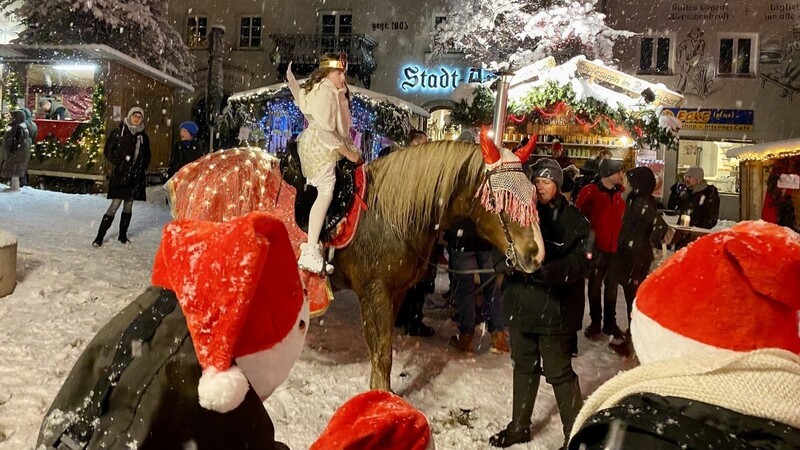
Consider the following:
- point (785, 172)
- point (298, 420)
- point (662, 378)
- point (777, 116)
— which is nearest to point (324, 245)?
point (298, 420)

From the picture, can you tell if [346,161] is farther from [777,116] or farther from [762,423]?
[777,116]

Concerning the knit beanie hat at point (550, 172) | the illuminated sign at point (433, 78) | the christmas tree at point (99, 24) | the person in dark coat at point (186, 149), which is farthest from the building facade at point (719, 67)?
the knit beanie hat at point (550, 172)

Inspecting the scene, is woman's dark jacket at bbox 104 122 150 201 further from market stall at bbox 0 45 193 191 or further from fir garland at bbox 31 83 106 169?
fir garland at bbox 31 83 106 169

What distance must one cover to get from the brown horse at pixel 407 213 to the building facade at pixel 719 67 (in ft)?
65.1

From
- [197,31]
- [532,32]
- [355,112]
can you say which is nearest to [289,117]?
[355,112]

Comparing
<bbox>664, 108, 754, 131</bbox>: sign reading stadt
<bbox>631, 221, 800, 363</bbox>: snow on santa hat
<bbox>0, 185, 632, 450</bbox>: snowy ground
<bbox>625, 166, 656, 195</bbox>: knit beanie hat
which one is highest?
<bbox>664, 108, 754, 131</bbox>: sign reading stadt

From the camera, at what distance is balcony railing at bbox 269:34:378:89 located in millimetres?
22672

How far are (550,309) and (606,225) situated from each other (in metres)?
2.93

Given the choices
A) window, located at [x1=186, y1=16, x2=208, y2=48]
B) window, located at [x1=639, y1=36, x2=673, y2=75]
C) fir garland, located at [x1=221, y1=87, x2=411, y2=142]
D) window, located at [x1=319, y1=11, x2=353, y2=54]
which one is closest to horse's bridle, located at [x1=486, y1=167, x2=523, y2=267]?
fir garland, located at [x1=221, y1=87, x2=411, y2=142]

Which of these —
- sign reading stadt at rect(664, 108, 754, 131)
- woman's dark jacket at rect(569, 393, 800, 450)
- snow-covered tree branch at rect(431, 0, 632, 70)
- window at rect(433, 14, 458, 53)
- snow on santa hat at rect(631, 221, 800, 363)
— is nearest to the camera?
woman's dark jacket at rect(569, 393, 800, 450)

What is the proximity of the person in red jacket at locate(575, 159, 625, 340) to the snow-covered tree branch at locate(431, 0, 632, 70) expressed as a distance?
1106 centimetres

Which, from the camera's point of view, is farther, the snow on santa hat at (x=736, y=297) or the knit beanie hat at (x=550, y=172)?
the knit beanie hat at (x=550, y=172)

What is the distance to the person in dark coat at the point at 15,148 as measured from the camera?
12.8 meters

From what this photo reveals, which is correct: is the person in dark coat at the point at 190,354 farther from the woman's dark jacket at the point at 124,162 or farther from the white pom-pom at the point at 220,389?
the woman's dark jacket at the point at 124,162
